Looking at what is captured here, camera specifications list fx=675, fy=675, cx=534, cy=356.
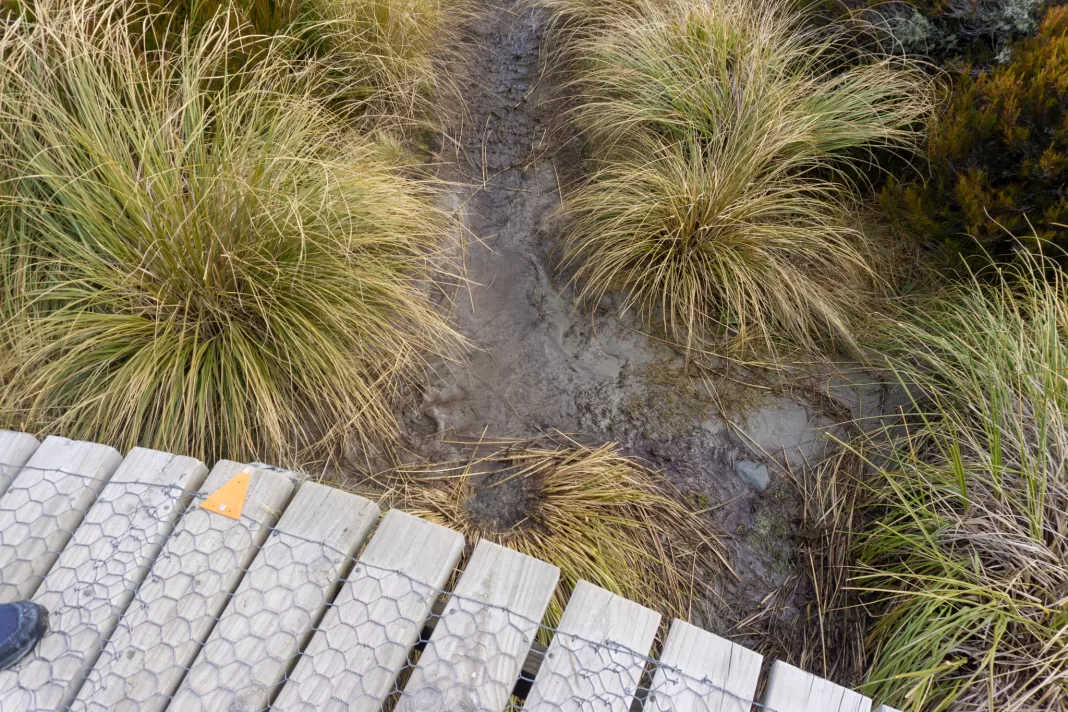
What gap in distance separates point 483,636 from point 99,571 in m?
0.94

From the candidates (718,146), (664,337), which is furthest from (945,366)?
(718,146)

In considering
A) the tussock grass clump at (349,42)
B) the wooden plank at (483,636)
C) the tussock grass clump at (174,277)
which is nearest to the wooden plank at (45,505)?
the tussock grass clump at (174,277)

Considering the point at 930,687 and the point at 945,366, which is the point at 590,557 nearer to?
the point at 930,687

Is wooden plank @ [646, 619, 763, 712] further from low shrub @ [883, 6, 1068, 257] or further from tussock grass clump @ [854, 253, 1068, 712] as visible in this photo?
low shrub @ [883, 6, 1068, 257]

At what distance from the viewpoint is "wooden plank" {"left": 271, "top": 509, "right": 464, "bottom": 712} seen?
1.47 metres

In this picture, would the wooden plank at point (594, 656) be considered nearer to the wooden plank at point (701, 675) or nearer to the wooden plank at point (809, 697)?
the wooden plank at point (701, 675)

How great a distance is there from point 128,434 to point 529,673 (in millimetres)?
1376

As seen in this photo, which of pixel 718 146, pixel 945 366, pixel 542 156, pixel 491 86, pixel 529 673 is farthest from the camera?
pixel 491 86

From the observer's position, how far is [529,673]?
5.15 feet

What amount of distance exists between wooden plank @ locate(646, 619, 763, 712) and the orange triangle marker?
3.51 feet

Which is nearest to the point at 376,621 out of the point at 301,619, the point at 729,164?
the point at 301,619

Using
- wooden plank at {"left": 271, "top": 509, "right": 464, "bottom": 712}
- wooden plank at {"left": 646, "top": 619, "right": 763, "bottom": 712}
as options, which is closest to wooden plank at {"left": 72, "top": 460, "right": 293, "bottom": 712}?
wooden plank at {"left": 271, "top": 509, "right": 464, "bottom": 712}

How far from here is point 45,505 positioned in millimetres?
1724

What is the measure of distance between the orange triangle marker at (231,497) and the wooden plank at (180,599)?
0.01 meters
